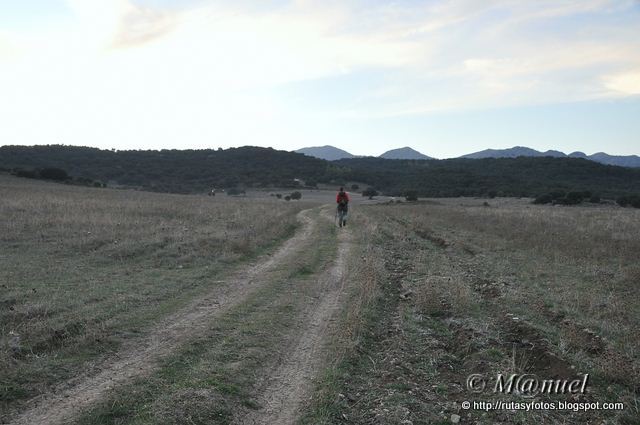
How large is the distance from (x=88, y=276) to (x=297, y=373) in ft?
26.3

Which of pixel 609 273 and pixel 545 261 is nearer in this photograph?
pixel 609 273

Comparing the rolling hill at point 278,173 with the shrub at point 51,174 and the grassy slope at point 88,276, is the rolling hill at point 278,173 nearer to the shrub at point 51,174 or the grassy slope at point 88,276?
the shrub at point 51,174

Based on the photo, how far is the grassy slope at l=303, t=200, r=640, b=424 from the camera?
5.51 m

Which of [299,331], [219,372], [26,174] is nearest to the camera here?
[219,372]

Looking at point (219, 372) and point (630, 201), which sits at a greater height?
point (219, 372)

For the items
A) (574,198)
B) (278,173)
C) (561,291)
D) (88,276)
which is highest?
(278,173)

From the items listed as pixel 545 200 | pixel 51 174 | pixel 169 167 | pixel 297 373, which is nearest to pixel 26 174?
pixel 51 174

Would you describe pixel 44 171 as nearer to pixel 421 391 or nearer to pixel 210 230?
pixel 210 230

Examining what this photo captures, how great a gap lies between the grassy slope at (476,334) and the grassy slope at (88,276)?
3.78m

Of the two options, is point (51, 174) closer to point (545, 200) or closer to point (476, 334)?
point (476, 334)

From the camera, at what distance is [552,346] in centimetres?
715

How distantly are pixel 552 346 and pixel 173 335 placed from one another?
20.2 feet

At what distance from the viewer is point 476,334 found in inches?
309

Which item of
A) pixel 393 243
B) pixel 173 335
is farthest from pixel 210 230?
pixel 173 335
